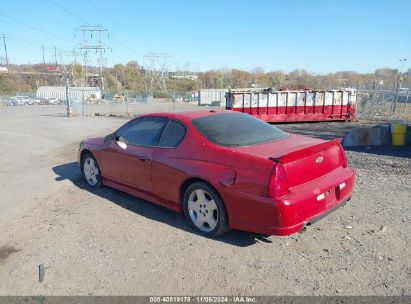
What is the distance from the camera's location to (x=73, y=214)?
4.77 m

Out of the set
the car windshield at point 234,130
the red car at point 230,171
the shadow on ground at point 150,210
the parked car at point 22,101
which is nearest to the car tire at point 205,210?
the red car at point 230,171

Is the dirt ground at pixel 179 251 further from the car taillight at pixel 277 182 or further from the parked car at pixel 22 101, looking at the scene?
the parked car at pixel 22 101

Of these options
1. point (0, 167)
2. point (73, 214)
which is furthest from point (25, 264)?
point (0, 167)

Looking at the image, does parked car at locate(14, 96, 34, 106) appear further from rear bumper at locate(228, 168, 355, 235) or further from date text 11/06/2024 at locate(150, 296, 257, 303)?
date text 11/06/2024 at locate(150, 296, 257, 303)

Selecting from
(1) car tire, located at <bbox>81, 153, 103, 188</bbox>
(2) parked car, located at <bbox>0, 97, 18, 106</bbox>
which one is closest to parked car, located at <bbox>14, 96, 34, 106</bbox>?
(2) parked car, located at <bbox>0, 97, 18, 106</bbox>

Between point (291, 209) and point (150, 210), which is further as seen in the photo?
point (150, 210)

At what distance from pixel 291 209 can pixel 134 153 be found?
2.45 meters

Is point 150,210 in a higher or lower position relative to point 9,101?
lower

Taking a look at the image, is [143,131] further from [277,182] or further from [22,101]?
[22,101]

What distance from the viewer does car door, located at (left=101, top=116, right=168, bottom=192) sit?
461 centimetres

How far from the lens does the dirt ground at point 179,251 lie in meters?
3.03

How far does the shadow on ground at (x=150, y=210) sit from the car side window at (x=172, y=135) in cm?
101

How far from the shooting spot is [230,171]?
3.58 metres

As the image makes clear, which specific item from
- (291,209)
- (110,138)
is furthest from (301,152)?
(110,138)
